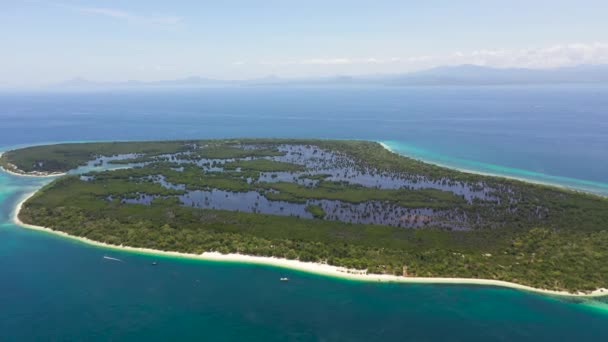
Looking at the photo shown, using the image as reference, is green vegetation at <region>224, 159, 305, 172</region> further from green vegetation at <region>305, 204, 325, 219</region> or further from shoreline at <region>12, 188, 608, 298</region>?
shoreline at <region>12, 188, 608, 298</region>

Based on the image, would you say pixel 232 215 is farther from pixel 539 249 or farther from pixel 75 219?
pixel 539 249

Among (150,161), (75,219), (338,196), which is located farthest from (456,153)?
(75,219)

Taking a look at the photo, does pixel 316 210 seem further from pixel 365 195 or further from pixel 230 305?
→ pixel 230 305

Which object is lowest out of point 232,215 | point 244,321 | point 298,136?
point 244,321

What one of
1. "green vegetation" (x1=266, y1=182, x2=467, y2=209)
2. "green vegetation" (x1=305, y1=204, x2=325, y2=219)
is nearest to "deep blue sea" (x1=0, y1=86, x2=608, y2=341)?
"green vegetation" (x1=305, y1=204, x2=325, y2=219)

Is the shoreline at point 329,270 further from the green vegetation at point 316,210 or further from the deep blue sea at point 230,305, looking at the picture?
the green vegetation at point 316,210

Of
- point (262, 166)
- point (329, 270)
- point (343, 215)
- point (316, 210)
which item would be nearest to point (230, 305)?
point (329, 270)

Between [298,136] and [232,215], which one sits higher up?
[298,136]

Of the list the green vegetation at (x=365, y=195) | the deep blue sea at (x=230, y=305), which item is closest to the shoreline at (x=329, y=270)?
the deep blue sea at (x=230, y=305)
